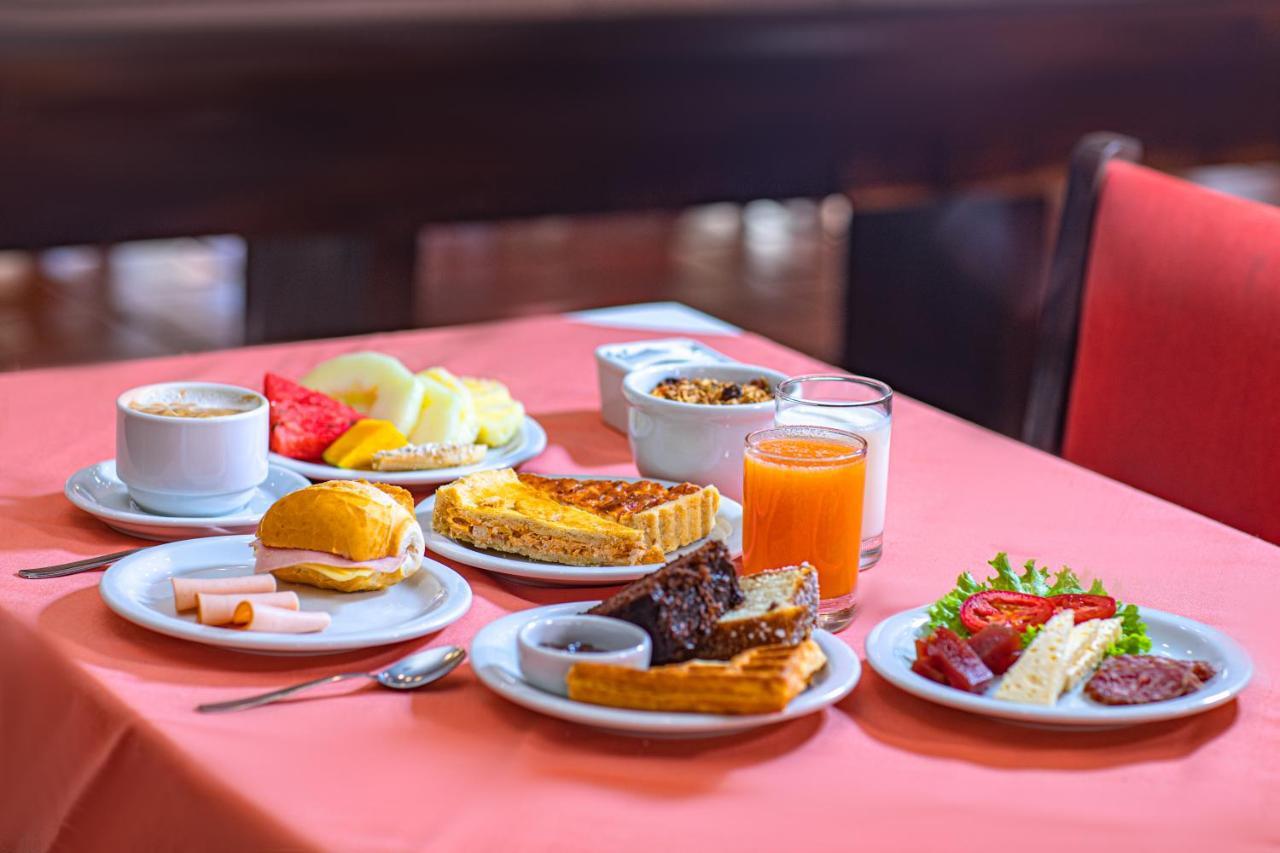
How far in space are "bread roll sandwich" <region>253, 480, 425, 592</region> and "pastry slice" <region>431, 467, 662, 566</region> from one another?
8 cm

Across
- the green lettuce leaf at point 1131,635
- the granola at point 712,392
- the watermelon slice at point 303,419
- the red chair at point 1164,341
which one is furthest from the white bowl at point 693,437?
the red chair at point 1164,341

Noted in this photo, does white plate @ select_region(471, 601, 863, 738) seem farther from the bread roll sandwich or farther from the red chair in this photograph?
the red chair

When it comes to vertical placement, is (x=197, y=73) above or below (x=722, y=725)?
above

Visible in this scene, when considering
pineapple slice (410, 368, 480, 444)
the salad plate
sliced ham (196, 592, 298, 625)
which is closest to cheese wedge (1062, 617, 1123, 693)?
the salad plate

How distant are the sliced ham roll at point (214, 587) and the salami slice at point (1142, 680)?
49 centimetres

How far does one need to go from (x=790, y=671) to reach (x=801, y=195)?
8.37 ft

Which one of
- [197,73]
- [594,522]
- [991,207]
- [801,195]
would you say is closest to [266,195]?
[197,73]

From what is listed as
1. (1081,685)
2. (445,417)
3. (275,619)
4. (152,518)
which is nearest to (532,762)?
(275,619)

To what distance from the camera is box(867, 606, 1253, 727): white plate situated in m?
0.84

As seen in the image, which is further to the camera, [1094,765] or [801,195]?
[801,195]

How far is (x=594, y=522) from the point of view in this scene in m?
1.07

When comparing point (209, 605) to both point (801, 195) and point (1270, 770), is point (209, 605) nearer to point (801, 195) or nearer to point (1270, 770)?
point (1270, 770)

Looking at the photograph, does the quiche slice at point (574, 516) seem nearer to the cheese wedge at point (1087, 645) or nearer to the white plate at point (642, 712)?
the white plate at point (642, 712)

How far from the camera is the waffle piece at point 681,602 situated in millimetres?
863
